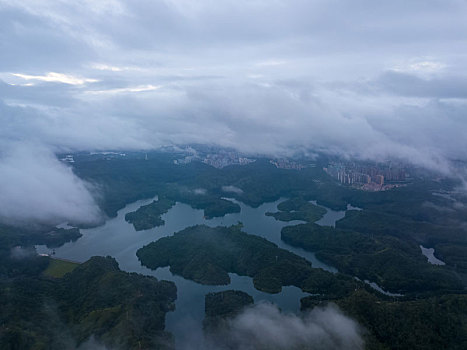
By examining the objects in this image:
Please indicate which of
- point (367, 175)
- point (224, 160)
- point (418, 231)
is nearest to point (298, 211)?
point (418, 231)

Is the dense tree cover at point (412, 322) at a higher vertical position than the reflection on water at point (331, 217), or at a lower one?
higher

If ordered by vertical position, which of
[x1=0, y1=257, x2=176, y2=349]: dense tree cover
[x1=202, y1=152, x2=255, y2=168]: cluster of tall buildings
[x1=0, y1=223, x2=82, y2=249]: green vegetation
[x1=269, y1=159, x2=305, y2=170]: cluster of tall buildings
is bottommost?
[x1=202, y1=152, x2=255, y2=168]: cluster of tall buildings

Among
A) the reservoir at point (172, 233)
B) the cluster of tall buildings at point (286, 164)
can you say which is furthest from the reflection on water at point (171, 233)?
the cluster of tall buildings at point (286, 164)

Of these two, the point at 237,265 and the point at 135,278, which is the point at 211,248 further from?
the point at 135,278

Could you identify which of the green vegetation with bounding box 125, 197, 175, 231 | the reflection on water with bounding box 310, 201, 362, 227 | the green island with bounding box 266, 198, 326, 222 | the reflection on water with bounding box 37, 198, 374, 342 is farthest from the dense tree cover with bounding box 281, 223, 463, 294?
the green vegetation with bounding box 125, 197, 175, 231

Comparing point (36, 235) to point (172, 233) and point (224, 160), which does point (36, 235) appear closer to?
point (172, 233)

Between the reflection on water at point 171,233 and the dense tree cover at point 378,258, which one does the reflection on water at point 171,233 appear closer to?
the reflection on water at point 171,233

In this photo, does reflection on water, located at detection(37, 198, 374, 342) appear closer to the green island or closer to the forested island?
the forested island

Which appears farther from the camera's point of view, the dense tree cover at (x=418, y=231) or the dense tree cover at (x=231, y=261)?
the dense tree cover at (x=418, y=231)
